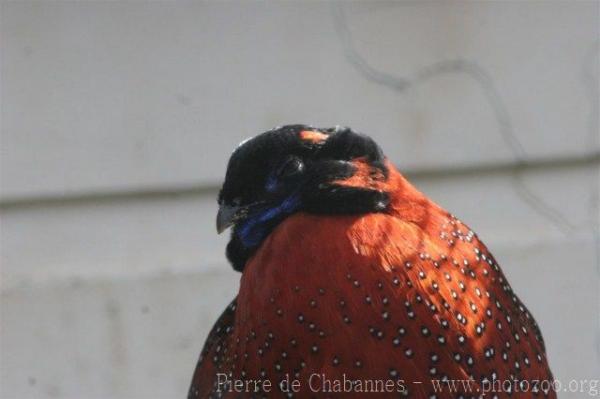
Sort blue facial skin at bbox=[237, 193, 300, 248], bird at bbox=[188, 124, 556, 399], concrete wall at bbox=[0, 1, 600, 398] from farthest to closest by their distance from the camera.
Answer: concrete wall at bbox=[0, 1, 600, 398] → blue facial skin at bbox=[237, 193, 300, 248] → bird at bbox=[188, 124, 556, 399]

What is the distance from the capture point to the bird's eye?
6.18 feet

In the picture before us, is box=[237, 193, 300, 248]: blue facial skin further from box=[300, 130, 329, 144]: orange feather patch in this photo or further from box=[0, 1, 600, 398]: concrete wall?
box=[0, 1, 600, 398]: concrete wall

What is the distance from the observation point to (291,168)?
1.88 meters

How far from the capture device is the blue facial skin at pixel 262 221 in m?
1.93

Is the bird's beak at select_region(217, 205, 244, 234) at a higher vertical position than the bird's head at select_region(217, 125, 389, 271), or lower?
lower

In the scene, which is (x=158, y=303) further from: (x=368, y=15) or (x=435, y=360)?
(x=435, y=360)

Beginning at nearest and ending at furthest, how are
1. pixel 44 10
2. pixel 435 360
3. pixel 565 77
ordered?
pixel 435 360
pixel 44 10
pixel 565 77

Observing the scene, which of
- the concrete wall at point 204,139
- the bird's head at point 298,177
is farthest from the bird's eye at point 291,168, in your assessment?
the concrete wall at point 204,139

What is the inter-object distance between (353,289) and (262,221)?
25 centimetres

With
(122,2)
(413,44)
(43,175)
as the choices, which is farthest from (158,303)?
(413,44)

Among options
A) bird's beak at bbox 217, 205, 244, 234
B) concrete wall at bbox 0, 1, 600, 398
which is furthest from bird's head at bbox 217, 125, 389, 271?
concrete wall at bbox 0, 1, 600, 398

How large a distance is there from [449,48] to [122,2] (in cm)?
126

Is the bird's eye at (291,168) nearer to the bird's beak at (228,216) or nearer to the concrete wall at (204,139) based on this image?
the bird's beak at (228,216)

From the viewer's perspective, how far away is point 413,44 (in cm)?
379
